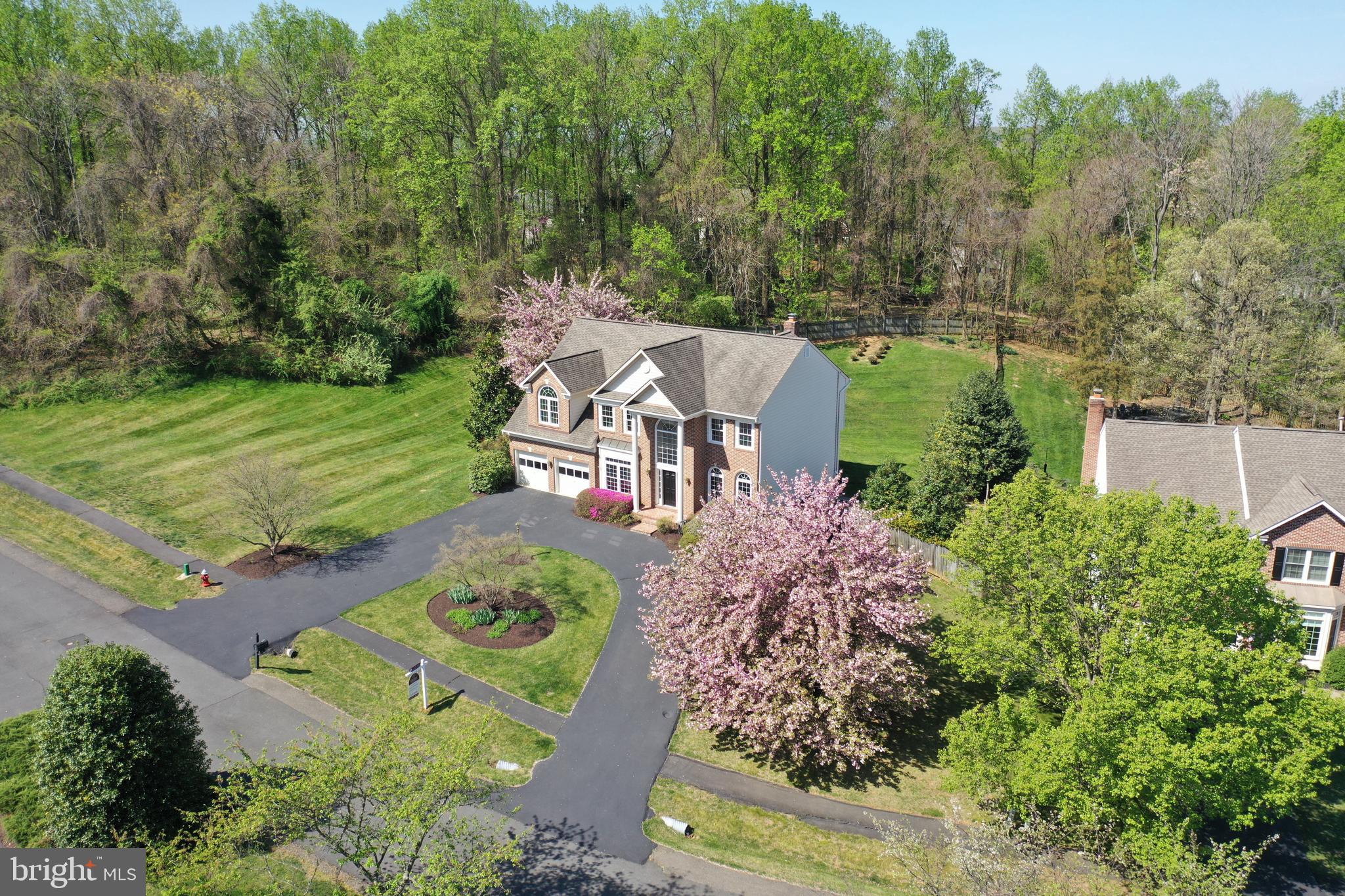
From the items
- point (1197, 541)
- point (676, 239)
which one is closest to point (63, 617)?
point (1197, 541)

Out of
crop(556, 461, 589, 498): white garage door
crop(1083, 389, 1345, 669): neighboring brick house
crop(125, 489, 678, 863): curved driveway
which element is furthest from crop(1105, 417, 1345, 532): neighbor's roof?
crop(556, 461, 589, 498): white garage door

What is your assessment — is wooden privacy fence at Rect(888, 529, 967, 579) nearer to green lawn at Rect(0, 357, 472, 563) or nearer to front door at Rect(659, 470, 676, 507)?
front door at Rect(659, 470, 676, 507)

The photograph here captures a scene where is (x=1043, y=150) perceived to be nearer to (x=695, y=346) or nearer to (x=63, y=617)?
(x=695, y=346)

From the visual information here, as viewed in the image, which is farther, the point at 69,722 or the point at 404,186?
the point at 404,186

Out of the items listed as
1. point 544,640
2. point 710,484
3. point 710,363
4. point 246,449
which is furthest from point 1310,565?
point 246,449

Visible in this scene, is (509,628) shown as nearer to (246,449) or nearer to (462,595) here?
(462,595)
